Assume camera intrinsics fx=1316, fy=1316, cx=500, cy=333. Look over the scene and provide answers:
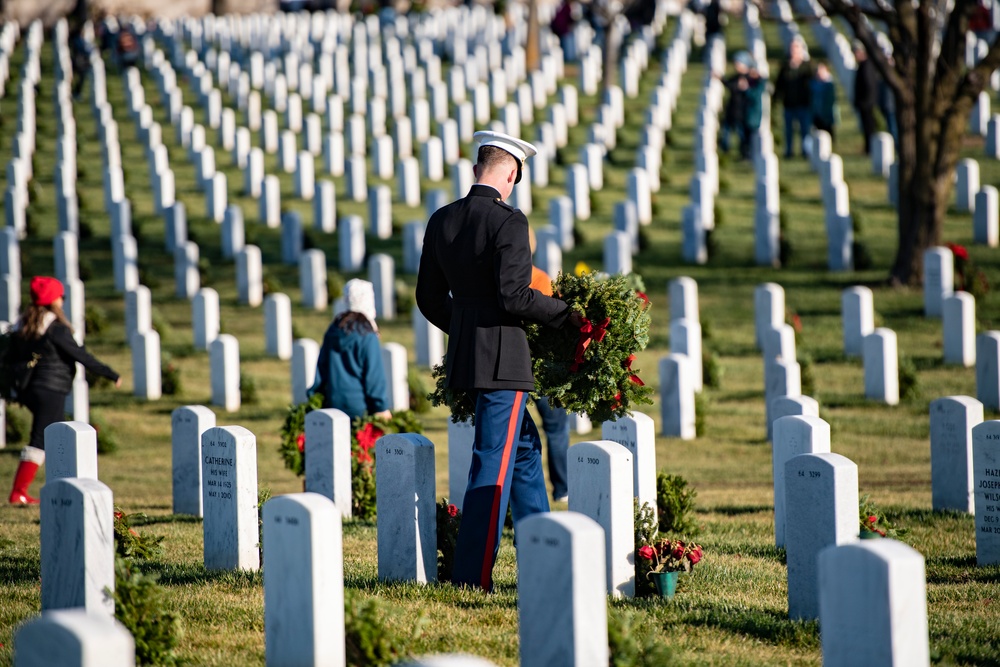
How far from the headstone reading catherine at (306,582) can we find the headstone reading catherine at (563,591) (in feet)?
2.50

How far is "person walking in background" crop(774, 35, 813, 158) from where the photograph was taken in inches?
923

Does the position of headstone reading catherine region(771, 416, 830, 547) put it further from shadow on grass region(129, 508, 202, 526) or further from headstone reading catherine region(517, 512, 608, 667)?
shadow on grass region(129, 508, 202, 526)

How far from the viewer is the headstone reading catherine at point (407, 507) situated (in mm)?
6316

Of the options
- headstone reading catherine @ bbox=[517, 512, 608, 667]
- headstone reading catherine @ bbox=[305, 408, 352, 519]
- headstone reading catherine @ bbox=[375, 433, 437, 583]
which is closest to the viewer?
headstone reading catherine @ bbox=[517, 512, 608, 667]

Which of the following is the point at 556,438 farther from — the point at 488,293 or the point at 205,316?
the point at 205,316

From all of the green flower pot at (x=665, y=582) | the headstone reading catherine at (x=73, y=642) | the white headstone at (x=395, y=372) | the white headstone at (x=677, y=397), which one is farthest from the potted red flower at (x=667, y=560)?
the white headstone at (x=395, y=372)

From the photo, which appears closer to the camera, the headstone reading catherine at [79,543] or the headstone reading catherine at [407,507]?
the headstone reading catherine at [79,543]

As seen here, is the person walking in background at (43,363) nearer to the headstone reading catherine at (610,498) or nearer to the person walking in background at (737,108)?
the headstone reading catherine at (610,498)

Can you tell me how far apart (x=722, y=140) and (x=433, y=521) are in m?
19.8

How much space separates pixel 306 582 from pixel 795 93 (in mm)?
20109

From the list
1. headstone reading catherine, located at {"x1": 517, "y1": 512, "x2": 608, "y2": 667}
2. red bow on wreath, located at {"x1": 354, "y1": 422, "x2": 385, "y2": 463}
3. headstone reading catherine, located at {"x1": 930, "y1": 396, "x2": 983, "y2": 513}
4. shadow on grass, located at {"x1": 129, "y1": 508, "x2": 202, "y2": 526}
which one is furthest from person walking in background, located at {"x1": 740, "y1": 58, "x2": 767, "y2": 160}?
headstone reading catherine, located at {"x1": 517, "y1": 512, "x2": 608, "y2": 667}

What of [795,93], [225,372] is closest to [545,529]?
[225,372]

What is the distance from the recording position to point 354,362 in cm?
916

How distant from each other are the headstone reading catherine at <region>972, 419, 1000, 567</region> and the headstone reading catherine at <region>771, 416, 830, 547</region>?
0.82 metres
